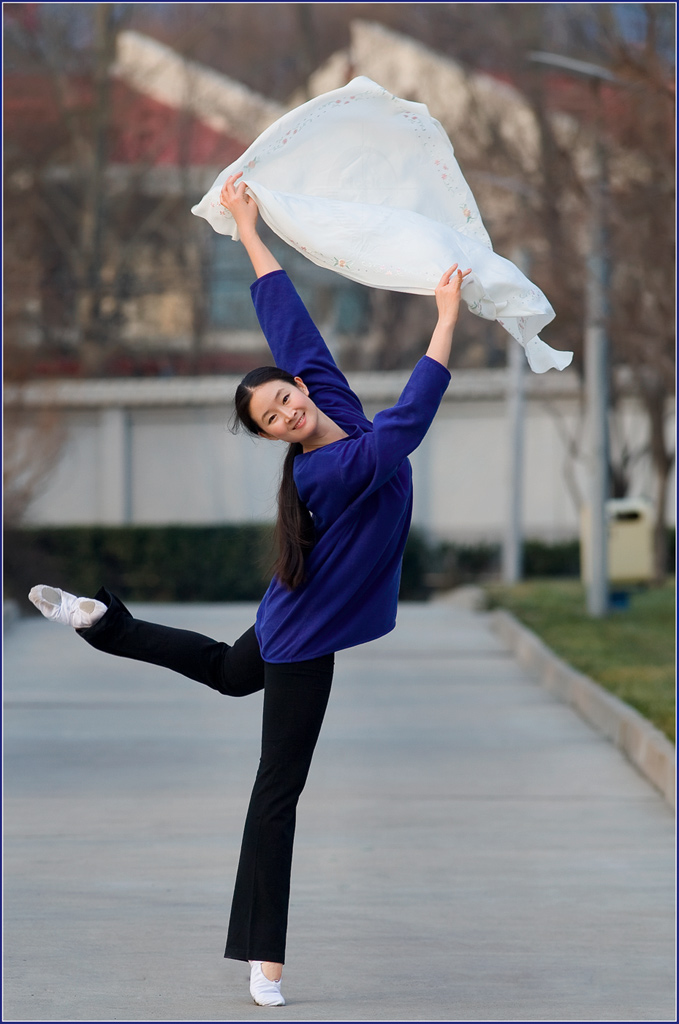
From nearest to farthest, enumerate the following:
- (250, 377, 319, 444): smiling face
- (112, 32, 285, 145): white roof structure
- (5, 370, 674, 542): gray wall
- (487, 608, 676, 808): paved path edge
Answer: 1. (250, 377, 319, 444): smiling face
2. (487, 608, 676, 808): paved path edge
3. (5, 370, 674, 542): gray wall
4. (112, 32, 285, 145): white roof structure

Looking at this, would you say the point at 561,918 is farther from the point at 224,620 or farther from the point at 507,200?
the point at 507,200

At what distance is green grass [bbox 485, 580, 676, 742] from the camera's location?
10578 millimetres

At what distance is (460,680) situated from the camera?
1286cm

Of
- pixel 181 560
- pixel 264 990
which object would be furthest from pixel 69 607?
pixel 181 560

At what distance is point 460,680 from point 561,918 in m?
7.09

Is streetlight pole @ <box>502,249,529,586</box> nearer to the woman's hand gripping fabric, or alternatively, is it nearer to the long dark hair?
the woman's hand gripping fabric

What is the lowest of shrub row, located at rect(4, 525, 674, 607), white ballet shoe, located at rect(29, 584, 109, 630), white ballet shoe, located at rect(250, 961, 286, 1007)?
shrub row, located at rect(4, 525, 674, 607)

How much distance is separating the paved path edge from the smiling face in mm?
4025

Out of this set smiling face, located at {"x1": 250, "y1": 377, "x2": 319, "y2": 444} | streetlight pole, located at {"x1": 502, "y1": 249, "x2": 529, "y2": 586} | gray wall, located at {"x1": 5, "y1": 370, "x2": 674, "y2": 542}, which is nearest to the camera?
smiling face, located at {"x1": 250, "y1": 377, "x2": 319, "y2": 444}

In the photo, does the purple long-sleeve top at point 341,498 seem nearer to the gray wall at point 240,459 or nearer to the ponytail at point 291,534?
the ponytail at point 291,534

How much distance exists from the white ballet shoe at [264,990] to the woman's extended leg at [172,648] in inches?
33.6

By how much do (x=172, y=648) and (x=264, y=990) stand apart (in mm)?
1070

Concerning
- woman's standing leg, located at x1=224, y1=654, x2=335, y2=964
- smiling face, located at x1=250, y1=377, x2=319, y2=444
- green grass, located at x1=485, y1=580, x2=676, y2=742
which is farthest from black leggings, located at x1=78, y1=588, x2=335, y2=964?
green grass, located at x1=485, y1=580, x2=676, y2=742

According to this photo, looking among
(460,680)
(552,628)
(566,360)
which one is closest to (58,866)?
(566,360)
